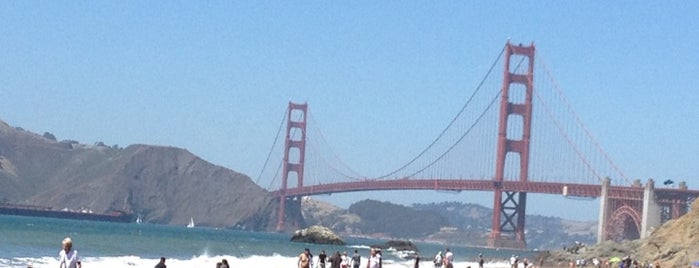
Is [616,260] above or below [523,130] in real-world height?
below

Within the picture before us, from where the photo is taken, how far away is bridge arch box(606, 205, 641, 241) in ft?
298

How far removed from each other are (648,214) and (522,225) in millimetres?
22126

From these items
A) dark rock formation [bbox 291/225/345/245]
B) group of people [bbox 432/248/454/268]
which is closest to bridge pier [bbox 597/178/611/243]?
dark rock formation [bbox 291/225/345/245]

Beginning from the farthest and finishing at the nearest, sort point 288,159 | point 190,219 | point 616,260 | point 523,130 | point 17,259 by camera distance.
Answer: point 190,219 < point 288,159 < point 523,130 < point 616,260 < point 17,259

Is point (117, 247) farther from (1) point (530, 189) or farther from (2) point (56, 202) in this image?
(2) point (56, 202)

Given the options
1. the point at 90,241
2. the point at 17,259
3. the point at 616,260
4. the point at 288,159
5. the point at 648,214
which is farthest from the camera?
the point at 288,159

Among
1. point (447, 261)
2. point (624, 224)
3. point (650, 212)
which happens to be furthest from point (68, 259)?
point (624, 224)

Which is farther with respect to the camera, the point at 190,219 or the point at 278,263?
the point at 190,219

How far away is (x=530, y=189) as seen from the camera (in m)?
97.8

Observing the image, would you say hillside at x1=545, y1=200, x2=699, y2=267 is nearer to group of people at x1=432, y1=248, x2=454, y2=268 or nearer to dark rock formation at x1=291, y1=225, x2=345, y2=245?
group of people at x1=432, y1=248, x2=454, y2=268

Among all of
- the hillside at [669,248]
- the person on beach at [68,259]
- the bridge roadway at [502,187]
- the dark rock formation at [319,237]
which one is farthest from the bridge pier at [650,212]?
the person on beach at [68,259]

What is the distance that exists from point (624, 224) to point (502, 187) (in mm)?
10854

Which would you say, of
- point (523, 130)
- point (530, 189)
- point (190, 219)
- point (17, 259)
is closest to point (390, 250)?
point (530, 189)

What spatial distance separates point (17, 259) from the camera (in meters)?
47.5
